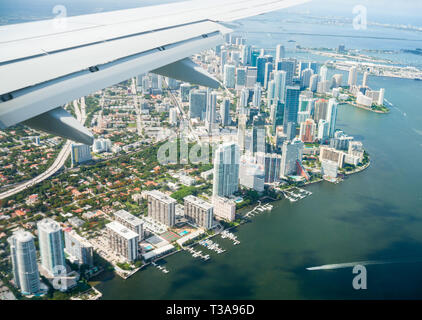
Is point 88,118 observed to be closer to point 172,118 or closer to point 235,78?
point 172,118

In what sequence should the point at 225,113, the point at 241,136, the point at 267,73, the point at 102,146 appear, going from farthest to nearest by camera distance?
the point at 267,73
the point at 225,113
the point at 241,136
the point at 102,146

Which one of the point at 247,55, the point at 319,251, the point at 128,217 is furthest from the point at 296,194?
the point at 247,55

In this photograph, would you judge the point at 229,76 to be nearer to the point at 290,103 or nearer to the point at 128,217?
the point at 290,103

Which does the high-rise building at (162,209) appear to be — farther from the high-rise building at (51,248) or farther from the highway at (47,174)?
the highway at (47,174)

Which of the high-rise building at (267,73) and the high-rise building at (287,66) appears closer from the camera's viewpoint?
the high-rise building at (287,66)

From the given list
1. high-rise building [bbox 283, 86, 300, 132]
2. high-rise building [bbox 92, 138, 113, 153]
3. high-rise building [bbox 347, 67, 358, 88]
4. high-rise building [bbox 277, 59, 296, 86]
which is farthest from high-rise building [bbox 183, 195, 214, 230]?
high-rise building [bbox 347, 67, 358, 88]

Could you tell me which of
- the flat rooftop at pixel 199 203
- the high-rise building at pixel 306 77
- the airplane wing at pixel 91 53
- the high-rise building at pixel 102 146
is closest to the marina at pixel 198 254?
the flat rooftop at pixel 199 203
